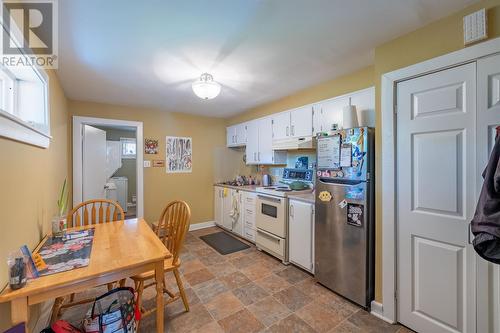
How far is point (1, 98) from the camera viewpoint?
1.35 m

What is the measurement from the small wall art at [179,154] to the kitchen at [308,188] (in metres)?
0.79

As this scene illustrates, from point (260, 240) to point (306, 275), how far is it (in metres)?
0.85

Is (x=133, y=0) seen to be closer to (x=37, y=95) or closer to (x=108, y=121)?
(x=37, y=95)

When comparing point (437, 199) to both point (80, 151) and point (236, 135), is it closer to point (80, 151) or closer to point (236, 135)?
point (236, 135)

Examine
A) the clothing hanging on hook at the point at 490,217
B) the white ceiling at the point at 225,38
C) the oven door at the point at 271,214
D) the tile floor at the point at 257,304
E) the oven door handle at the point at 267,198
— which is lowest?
the tile floor at the point at 257,304

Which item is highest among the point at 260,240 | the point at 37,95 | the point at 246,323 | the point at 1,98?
the point at 37,95

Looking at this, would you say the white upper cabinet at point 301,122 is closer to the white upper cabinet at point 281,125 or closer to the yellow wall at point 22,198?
the white upper cabinet at point 281,125

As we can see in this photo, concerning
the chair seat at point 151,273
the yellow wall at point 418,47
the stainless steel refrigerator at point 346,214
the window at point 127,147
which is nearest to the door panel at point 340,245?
the stainless steel refrigerator at point 346,214

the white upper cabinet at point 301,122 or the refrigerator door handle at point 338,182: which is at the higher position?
the white upper cabinet at point 301,122

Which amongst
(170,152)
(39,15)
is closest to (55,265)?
(39,15)

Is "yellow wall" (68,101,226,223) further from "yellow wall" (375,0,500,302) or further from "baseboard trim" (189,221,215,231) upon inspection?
"yellow wall" (375,0,500,302)

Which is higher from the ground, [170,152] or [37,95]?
[37,95]

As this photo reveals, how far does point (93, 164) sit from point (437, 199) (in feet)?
14.2

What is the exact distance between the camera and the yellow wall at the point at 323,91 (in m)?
2.33
